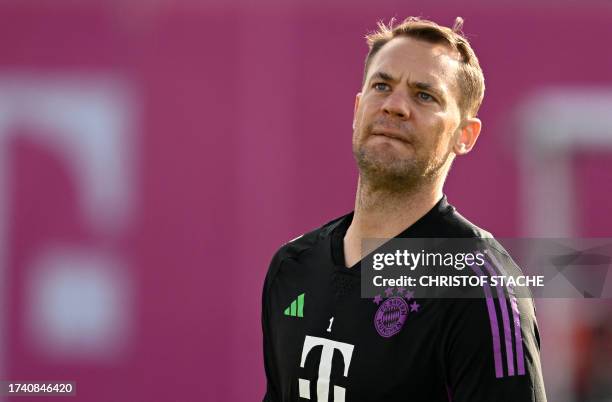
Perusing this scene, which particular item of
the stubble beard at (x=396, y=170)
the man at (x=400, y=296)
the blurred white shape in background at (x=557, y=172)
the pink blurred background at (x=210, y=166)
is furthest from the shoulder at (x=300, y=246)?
the blurred white shape in background at (x=557, y=172)

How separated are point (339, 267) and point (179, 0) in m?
2.15

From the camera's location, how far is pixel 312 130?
12.1ft

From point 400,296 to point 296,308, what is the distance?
31 centimetres

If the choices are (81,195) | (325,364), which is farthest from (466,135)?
(81,195)

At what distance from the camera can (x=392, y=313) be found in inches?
69.0

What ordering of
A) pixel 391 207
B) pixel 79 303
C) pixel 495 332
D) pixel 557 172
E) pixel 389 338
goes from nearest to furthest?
pixel 495 332 → pixel 389 338 → pixel 391 207 → pixel 79 303 → pixel 557 172

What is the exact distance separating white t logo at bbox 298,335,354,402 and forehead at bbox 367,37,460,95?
65 centimetres

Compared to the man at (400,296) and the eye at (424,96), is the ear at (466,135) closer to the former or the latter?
the man at (400,296)

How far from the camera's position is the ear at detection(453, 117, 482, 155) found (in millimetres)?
1965

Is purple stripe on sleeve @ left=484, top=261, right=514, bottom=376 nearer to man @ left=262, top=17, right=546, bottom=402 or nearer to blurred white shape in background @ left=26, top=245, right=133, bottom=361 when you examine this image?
man @ left=262, top=17, right=546, bottom=402
